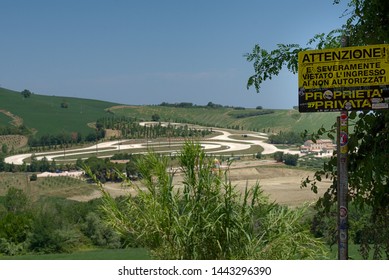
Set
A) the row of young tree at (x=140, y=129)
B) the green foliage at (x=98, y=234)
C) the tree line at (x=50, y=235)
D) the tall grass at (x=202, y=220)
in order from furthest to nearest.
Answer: the row of young tree at (x=140, y=129) → the green foliage at (x=98, y=234) → the tree line at (x=50, y=235) → the tall grass at (x=202, y=220)

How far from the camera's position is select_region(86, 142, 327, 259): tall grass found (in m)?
4.56

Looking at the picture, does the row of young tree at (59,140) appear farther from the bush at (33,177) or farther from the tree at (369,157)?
the tree at (369,157)

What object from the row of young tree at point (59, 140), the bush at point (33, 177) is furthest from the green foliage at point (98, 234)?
the row of young tree at point (59, 140)

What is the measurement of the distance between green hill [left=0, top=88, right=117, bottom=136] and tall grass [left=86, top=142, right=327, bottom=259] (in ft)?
429

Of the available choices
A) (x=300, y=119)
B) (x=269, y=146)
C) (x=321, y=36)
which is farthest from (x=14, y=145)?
(x=321, y=36)

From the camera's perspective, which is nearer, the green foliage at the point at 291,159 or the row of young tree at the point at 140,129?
the green foliage at the point at 291,159

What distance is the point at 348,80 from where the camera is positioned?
410 cm

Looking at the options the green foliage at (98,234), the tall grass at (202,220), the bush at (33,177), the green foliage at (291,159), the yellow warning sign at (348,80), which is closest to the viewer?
the yellow warning sign at (348,80)

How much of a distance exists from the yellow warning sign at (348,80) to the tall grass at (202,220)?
3.51 feet

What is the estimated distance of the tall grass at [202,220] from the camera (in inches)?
179

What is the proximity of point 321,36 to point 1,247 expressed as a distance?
35.3m

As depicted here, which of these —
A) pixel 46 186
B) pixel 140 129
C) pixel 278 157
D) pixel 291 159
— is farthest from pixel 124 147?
pixel 291 159

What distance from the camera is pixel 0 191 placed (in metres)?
88.2

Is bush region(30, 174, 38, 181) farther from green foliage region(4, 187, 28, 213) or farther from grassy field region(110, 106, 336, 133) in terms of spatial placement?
grassy field region(110, 106, 336, 133)
